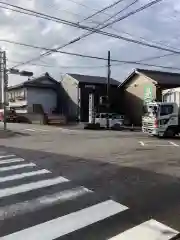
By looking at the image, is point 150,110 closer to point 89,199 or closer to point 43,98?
point 89,199

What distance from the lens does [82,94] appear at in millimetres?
51000

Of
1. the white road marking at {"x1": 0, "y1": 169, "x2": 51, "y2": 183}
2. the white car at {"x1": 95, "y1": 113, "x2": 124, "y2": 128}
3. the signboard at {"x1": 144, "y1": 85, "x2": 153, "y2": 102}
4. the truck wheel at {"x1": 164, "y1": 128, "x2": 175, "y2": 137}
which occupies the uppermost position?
the signboard at {"x1": 144, "y1": 85, "x2": 153, "y2": 102}

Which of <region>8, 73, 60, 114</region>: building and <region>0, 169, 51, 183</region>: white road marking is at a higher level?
<region>8, 73, 60, 114</region>: building

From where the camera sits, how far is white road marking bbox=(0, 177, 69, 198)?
25.5 ft

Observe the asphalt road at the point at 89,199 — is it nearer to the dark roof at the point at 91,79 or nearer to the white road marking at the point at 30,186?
the white road marking at the point at 30,186

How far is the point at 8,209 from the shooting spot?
651 centimetres

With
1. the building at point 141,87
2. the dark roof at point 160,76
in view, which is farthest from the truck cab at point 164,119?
the dark roof at point 160,76

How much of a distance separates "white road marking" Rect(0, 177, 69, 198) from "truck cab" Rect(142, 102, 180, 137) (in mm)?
16667

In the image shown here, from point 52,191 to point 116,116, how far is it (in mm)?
32505

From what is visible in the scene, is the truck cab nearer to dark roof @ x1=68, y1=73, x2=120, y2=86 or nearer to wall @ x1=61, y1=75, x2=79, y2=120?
dark roof @ x1=68, y1=73, x2=120, y2=86

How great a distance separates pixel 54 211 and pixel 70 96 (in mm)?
47900

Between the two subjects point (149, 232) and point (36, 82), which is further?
point (36, 82)

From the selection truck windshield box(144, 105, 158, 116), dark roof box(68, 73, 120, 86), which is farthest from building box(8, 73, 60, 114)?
truck windshield box(144, 105, 158, 116)

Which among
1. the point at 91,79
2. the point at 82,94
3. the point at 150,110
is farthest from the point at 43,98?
the point at 150,110
